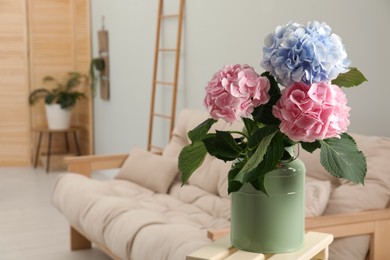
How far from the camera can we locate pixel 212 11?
17.3ft

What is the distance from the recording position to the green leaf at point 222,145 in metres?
1.95

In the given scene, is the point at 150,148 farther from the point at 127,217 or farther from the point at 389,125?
the point at 389,125

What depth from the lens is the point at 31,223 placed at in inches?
222

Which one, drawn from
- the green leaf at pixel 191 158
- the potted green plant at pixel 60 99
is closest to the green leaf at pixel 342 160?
the green leaf at pixel 191 158

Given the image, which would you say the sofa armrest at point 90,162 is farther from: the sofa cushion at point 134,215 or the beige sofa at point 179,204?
the sofa cushion at point 134,215

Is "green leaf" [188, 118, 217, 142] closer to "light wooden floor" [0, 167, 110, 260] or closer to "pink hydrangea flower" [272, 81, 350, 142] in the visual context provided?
"pink hydrangea flower" [272, 81, 350, 142]

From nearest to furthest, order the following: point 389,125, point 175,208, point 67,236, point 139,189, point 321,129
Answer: point 321,129, point 389,125, point 175,208, point 139,189, point 67,236

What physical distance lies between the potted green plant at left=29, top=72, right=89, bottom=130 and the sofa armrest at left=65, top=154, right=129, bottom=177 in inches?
114

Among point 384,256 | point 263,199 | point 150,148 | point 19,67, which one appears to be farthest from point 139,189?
point 19,67

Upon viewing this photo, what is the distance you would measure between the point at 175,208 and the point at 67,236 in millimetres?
1356

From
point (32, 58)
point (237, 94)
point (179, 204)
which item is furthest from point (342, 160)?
point (32, 58)

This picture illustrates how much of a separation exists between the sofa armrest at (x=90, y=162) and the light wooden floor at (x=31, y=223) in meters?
0.55

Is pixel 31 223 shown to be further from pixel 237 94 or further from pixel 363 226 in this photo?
pixel 237 94

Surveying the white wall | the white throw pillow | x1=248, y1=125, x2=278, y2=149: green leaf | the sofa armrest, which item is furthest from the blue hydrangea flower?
the sofa armrest
